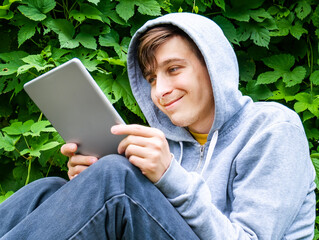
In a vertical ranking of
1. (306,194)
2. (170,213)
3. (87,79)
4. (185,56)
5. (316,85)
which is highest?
(87,79)

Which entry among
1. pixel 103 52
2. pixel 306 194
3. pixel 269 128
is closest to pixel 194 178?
pixel 269 128

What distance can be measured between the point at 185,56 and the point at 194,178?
1.65 ft

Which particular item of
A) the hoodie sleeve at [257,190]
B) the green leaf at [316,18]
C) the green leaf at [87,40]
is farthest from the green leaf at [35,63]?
the green leaf at [316,18]

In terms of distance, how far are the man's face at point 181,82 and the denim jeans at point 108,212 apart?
42cm

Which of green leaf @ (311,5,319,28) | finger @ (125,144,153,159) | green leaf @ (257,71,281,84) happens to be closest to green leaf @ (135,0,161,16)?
green leaf @ (257,71,281,84)

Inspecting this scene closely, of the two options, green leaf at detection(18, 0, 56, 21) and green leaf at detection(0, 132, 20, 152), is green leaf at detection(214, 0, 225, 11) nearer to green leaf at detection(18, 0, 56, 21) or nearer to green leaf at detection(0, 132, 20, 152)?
green leaf at detection(18, 0, 56, 21)

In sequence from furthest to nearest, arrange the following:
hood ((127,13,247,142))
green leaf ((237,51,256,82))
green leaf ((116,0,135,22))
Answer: green leaf ((237,51,256,82)), green leaf ((116,0,135,22)), hood ((127,13,247,142))

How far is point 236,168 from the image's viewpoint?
4.31 feet

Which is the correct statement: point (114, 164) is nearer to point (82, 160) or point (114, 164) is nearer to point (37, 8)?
point (82, 160)

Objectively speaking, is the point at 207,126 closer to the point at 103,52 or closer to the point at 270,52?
the point at 103,52

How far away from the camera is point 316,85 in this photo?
235 cm

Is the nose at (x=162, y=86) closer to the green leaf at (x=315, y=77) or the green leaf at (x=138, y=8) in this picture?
the green leaf at (x=138, y=8)

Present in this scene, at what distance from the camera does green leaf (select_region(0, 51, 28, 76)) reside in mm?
1832

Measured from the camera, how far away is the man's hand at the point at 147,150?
3.49 ft
